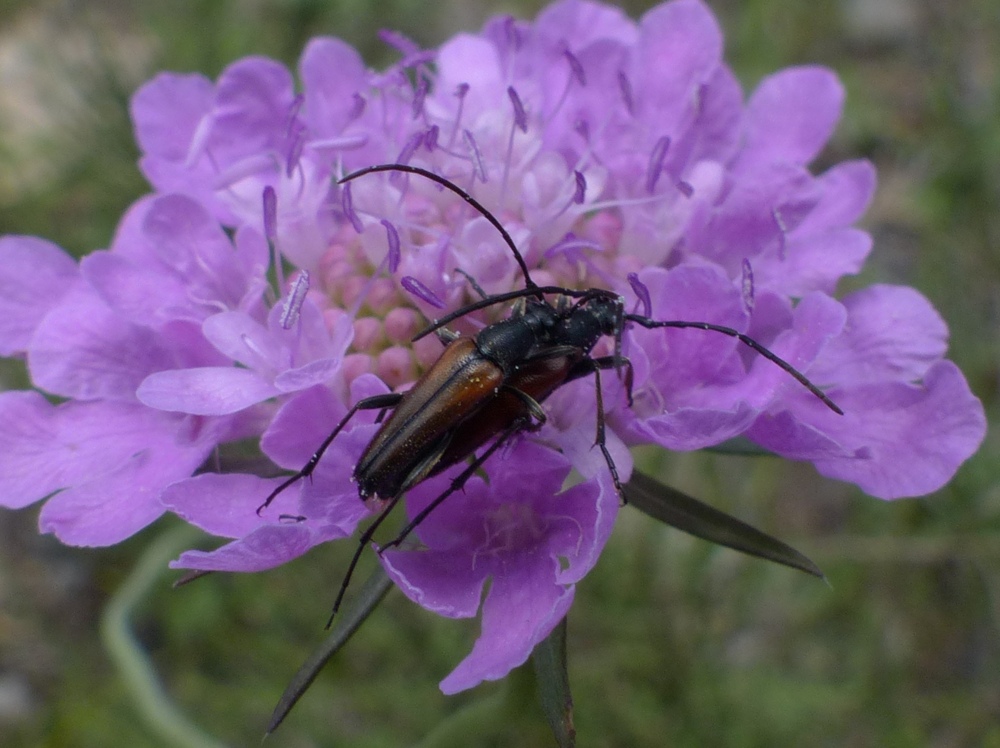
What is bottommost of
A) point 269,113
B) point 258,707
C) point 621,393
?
point 258,707

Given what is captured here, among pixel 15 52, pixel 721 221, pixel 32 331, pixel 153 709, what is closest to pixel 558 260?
pixel 721 221

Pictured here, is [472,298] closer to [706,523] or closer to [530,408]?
[530,408]

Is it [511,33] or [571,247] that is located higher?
[511,33]

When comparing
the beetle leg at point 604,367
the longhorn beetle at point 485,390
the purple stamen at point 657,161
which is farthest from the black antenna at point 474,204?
the purple stamen at point 657,161

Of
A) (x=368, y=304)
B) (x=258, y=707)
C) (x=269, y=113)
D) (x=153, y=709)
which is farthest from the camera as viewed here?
(x=258, y=707)

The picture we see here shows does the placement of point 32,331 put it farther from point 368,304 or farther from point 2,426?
point 368,304

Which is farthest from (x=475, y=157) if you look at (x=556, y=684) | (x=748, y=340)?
(x=556, y=684)

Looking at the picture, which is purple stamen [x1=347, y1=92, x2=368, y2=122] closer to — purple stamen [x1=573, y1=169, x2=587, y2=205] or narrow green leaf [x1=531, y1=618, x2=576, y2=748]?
purple stamen [x1=573, y1=169, x2=587, y2=205]
